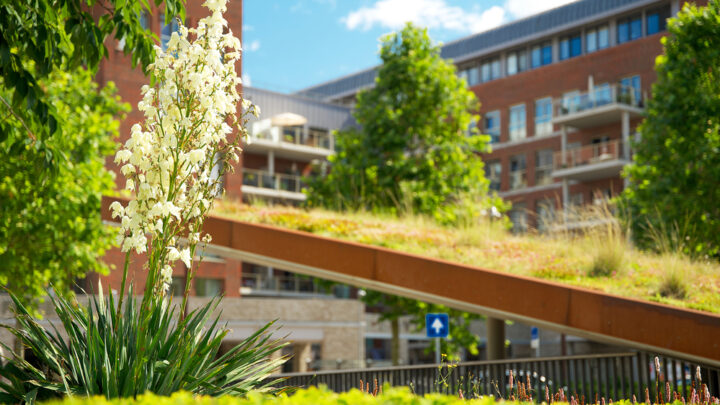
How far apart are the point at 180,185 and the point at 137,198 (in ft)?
1.05

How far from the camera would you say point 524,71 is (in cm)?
4909

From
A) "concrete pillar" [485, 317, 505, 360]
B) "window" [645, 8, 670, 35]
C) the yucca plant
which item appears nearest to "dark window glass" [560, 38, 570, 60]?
"window" [645, 8, 670, 35]

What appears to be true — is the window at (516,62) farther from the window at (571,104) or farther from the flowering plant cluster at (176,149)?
the flowering plant cluster at (176,149)

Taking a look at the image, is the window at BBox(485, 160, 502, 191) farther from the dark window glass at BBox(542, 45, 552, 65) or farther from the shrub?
the shrub

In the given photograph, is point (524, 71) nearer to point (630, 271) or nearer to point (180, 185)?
point (630, 271)

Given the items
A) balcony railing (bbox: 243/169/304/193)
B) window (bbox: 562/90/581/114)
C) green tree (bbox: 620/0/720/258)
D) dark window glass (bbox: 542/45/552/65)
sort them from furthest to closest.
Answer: balcony railing (bbox: 243/169/304/193) → dark window glass (bbox: 542/45/552/65) → window (bbox: 562/90/581/114) → green tree (bbox: 620/0/720/258)

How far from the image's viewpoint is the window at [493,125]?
1998 inches

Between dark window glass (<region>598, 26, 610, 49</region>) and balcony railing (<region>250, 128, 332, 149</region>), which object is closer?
dark window glass (<region>598, 26, 610, 49</region>)

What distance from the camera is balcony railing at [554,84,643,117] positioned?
41.9 m

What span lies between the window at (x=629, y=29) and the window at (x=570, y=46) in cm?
251

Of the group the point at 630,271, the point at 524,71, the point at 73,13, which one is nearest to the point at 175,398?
the point at 73,13

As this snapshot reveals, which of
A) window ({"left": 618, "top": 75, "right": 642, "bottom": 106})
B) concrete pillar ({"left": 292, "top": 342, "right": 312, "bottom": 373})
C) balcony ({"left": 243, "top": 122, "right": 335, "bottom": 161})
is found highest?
window ({"left": 618, "top": 75, "right": 642, "bottom": 106})

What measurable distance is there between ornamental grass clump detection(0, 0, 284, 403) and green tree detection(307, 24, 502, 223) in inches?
793

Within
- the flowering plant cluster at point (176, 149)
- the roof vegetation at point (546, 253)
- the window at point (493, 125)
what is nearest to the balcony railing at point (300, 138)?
the window at point (493, 125)
